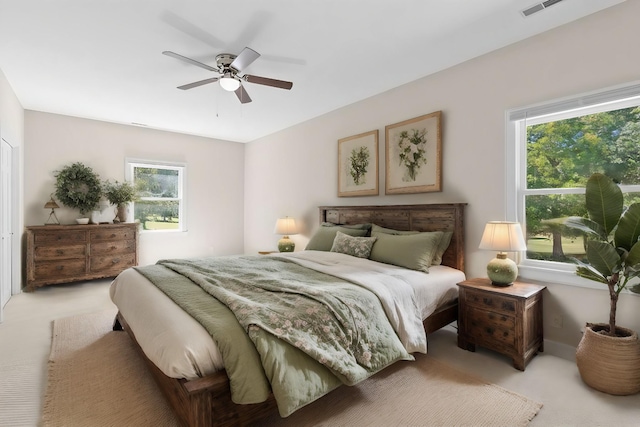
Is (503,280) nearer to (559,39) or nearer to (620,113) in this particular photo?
(620,113)

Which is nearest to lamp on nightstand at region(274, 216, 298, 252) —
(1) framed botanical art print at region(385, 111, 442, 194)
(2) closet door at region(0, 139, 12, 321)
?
(1) framed botanical art print at region(385, 111, 442, 194)

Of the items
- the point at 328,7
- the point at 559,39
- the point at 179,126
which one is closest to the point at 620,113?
the point at 559,39

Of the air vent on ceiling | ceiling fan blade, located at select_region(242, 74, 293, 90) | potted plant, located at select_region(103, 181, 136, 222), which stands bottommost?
potted plant, located at select_region(103, 181, 136, 222)

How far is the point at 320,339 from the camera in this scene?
1677mm

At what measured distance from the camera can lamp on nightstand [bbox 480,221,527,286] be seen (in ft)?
7.93

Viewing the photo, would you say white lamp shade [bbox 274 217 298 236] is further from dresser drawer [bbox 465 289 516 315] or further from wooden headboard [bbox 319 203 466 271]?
dresser drawer [bbox 465 289 516 315]

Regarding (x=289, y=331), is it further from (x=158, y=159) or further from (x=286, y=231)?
(x=158, y=159)

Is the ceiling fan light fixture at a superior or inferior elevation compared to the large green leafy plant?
superior

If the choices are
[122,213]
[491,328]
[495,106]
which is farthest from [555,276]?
[122,213]

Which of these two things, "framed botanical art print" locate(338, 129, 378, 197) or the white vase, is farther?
the white vase

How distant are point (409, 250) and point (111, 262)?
14.7 ft

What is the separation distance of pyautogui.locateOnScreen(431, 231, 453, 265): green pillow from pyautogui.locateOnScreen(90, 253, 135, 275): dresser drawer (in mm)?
4547

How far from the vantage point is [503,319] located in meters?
2.34

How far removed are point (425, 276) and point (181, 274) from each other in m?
2.07
